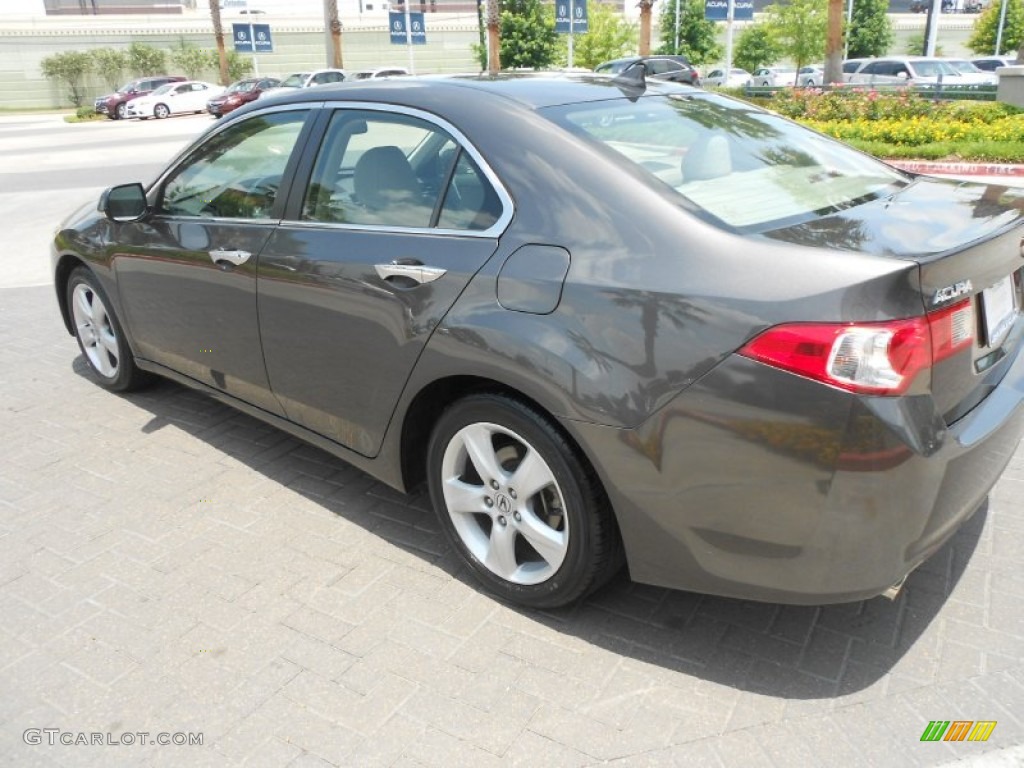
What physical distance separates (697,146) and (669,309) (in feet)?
3.05

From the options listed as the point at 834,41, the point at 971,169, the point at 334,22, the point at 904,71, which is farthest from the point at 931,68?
the point at 334,22

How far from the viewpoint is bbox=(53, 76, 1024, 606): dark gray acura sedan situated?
2221 millimetres

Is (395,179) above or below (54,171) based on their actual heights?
above

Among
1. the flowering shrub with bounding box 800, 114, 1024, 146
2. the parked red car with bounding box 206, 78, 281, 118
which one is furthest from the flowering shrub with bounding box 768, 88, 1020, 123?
the parked red car with bounding box 206, 78, 281, 118

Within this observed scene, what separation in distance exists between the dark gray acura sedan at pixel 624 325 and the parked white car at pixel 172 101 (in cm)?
3981

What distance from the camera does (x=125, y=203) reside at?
13.7ft

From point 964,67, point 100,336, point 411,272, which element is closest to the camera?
point 411,272

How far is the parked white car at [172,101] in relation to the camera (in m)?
38.9

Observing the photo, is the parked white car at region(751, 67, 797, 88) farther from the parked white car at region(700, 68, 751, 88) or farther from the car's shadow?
the car's shadow

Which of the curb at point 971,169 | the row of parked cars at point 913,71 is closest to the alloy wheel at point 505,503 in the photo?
the curb at point 971,169

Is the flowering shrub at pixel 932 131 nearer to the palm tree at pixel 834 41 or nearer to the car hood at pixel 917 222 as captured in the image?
the palm tree at pixel 834 41

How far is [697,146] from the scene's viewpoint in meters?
3.02

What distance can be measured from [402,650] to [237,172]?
2280 millimetres

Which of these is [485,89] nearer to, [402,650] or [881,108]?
[402,650]
